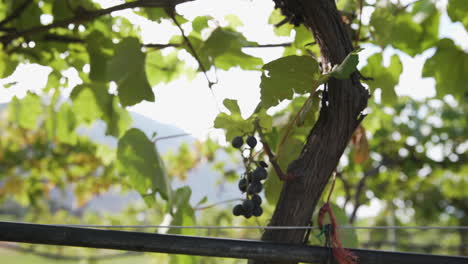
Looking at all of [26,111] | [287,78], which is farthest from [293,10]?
[26,111]

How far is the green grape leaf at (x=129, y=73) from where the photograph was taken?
3.01ft

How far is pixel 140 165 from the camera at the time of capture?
2.91ft

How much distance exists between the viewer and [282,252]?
21.0 inches

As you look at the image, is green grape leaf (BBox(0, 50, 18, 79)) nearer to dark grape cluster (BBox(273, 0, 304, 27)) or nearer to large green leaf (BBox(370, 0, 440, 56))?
dark grape cluster (BBox(273, 0, 304, 27))

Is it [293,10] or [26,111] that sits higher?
[293,10]

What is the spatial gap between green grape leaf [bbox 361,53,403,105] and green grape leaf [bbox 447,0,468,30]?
0.14m

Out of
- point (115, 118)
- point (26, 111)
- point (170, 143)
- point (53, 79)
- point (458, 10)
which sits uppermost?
point (458, 10)

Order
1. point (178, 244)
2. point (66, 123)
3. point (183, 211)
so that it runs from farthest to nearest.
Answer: point (66, 123), point (183, 211), point (178, 244)

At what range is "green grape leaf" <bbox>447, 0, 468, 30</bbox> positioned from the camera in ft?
2.33

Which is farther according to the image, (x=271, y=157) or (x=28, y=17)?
(x=28, y=17)

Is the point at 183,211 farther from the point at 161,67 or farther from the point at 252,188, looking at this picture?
the point at 161,67

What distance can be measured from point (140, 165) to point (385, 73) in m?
0.54

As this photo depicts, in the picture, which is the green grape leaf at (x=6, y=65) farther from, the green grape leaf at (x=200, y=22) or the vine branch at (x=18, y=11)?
the green grape leaf at (x=200, y=22)

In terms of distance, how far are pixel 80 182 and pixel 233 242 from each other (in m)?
3.45
